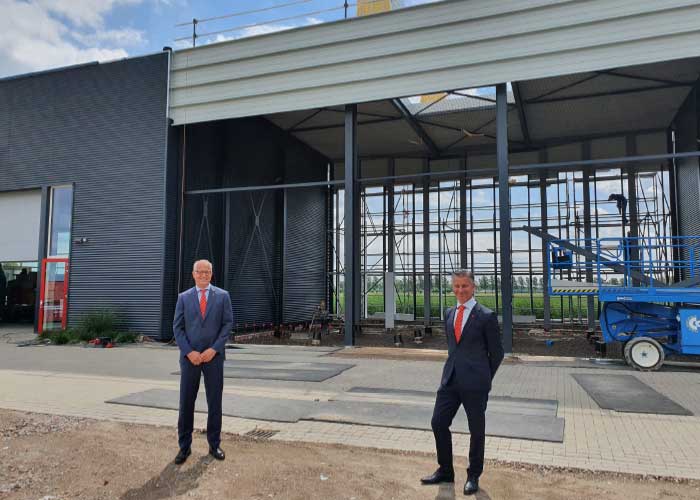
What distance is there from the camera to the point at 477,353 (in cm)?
367

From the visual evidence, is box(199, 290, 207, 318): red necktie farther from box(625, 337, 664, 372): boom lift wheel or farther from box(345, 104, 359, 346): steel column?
box(625, 337, 664, 372): boom lift wheel

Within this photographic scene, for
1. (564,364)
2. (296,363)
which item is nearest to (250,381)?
(296,363)

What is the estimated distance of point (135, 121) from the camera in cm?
1442

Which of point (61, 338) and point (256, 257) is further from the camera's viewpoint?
point (256, 257)

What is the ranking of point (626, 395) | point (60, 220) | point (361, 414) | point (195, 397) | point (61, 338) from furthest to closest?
point (60, 220)
point (61, 338)
point (626, 395)
point (361, 414)
point (195, 397)

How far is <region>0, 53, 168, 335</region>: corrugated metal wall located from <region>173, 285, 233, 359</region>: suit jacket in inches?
395

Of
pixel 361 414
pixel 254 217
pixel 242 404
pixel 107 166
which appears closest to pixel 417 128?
pixel 254 217

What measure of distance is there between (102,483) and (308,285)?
54.5ft

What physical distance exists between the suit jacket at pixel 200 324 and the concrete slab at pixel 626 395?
473 cm

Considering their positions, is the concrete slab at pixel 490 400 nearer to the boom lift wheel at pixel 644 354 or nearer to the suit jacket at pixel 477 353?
the suit jacket at pixel 477 353

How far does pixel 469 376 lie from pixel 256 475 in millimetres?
1818

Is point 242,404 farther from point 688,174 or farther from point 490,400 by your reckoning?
point 688,174

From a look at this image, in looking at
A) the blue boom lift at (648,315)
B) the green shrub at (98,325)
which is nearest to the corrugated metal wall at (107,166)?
the green shrub at (98,325)

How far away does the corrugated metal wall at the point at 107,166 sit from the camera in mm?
13922
